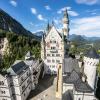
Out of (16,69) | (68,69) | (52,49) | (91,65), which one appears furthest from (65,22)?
(16,69)

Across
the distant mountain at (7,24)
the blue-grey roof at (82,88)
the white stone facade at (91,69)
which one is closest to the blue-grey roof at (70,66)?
the white stone facade at (91,69)

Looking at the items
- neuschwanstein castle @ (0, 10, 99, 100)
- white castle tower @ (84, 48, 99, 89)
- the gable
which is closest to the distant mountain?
the gable

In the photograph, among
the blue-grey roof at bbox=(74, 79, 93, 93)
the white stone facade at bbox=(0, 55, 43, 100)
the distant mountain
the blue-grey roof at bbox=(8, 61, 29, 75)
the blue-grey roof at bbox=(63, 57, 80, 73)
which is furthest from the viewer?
the distant mountain

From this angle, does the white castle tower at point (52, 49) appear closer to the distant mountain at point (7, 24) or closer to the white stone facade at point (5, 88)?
the white stone facade at point (5, 88)

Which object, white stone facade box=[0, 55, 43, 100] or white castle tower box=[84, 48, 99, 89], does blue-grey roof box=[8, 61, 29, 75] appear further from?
white castle tower box=[84, 48, 99, 89]

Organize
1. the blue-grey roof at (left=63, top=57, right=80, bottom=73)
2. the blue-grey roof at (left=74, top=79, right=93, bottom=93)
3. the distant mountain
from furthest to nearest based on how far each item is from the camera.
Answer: the distant mountain
the blue-grey roof at (left=63, top=57, right=80, bottom=73)
the blue-grey roof at (left=74, top=79, right=93, bottom=93)

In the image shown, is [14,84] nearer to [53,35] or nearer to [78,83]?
[78,83]

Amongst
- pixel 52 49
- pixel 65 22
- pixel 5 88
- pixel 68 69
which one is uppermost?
pixel 65 22

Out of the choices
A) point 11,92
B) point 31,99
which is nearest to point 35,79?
point 31,99
